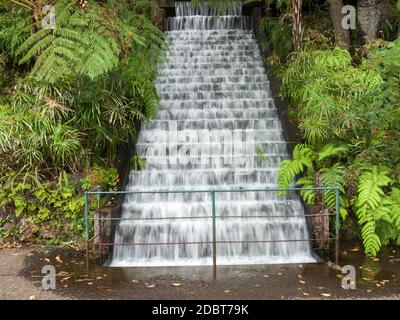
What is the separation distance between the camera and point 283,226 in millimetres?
7379

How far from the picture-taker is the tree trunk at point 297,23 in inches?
392

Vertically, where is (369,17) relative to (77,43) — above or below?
above

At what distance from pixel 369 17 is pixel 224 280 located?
25.3ft

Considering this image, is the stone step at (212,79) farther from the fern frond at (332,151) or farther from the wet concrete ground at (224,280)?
the wet concrete ground at (224,280)

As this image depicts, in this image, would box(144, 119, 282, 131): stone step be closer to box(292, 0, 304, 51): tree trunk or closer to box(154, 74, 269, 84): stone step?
box(154, 74, 269, 84): stone step

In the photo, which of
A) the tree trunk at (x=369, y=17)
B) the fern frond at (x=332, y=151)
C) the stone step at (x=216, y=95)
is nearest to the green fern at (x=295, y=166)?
the fern frond at (x=332, y=151)

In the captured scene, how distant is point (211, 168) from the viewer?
28.5ft

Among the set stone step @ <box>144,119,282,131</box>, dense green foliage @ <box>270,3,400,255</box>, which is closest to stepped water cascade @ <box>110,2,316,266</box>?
stone step @ <box>144,119,282,131</box>

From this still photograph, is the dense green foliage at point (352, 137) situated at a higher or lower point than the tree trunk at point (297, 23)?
lower

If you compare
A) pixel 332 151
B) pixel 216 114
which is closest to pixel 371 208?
pixel 332 151

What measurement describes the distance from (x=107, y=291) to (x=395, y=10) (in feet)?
33.1

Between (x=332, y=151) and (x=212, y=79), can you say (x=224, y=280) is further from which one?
(x=212, y=79)

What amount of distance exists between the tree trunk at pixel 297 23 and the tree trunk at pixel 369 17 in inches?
69.0

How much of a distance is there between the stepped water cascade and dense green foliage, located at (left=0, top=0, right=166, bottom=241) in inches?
31.6
